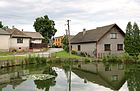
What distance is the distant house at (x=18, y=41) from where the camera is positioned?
5484cm

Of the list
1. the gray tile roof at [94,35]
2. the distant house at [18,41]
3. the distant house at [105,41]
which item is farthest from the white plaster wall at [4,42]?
the distant house at [105,41]

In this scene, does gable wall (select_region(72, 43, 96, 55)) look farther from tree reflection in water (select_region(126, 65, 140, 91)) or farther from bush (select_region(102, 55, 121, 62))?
tree reflection in water (select_region(126, 65, 140, 91))

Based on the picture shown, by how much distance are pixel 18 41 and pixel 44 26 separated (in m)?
34.6

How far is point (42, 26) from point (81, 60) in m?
48.2

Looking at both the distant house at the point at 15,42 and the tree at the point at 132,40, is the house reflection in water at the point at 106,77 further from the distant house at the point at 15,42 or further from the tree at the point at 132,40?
the distant house at the point at 15,42

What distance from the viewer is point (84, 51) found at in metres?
54.6

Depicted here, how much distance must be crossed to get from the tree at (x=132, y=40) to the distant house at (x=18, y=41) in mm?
23100

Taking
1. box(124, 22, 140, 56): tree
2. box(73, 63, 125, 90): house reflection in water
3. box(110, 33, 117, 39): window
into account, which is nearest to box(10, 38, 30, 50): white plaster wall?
box(110, 33, 117, 39): window

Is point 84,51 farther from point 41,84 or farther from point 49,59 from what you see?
point 41,84

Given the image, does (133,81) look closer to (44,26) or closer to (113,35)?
(113,35)

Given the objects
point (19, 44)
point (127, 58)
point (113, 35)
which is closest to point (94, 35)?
point (113, 35)

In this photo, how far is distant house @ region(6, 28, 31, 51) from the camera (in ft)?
180

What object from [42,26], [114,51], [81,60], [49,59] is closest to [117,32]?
[114,51]

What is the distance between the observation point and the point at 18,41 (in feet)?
183
